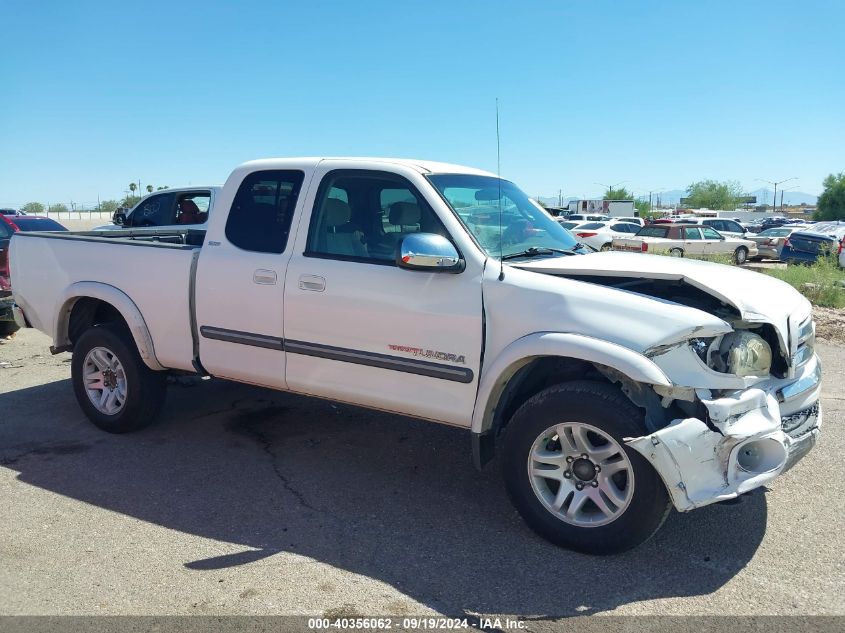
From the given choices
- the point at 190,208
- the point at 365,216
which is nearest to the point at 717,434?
the point at 365,216

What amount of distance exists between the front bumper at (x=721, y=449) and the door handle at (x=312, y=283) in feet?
6.88

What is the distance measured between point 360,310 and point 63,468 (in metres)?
2.44

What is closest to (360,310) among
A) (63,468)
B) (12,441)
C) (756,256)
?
(63,468)

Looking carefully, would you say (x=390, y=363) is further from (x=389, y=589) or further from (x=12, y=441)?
(x=12, y=441)

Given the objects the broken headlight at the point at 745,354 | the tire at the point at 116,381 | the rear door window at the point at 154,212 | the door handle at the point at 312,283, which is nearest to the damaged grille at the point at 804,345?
the broken headlight at the point at 745,354

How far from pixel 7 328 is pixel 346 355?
24.0 ft

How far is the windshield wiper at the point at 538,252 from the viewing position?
4.36 m

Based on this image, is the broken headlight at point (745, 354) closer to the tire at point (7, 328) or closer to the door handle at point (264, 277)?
the door handle at point (264, 277)

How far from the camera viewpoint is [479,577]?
3.56 meters

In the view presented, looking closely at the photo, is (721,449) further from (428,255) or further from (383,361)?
(383,361)

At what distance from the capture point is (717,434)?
340cm

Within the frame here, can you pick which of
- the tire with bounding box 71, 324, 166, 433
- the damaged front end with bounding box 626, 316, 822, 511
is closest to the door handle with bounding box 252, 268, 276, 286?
the tire with bounding box 71, 324, 166, 433

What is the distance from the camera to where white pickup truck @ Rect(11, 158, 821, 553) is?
11.6ft

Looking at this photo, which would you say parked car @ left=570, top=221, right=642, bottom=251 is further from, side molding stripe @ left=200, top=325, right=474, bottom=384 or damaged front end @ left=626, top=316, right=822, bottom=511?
damaged front end @ left=626, top=316, right=822, bottom=511
